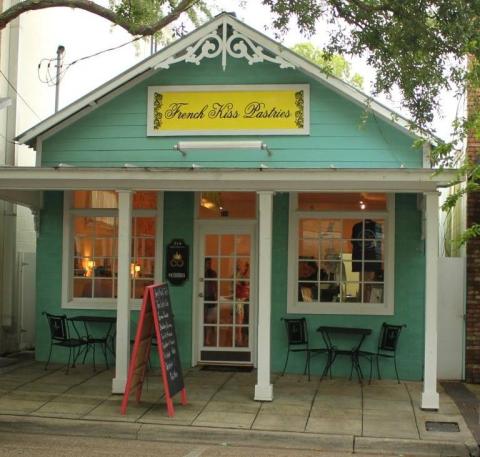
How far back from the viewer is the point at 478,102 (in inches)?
350

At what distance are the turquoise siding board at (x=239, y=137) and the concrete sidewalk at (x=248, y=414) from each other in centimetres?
313

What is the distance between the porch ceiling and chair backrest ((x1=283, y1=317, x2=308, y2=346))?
234cm

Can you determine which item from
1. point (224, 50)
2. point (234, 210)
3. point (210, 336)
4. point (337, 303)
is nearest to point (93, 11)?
point (224, 50)

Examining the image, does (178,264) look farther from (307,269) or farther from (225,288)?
(307,269)

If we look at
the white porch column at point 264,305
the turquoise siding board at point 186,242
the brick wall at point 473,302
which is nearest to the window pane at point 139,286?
the turquoise siding board at point 186,242

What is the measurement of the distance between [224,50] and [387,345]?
15.4 ft

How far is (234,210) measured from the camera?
10703 millimetres

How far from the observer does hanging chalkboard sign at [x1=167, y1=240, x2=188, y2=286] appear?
10539mm

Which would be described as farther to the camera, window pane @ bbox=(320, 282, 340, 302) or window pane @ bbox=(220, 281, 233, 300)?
window pane @ bbox=(220, 281, 233, 300)

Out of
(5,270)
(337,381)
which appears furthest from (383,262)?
(5,270)

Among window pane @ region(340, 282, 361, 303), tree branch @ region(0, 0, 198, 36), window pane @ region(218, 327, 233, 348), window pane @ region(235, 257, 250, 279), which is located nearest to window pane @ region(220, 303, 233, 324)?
window pane @ region(218, 327, 233, 348)

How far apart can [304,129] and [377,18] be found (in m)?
1.87

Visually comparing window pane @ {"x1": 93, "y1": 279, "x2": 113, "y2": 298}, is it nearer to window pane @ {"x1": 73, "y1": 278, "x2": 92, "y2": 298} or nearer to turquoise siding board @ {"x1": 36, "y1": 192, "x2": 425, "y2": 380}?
window pane @ {"x1": 73, "y1": 278, "x2": 92, "y2": 298}

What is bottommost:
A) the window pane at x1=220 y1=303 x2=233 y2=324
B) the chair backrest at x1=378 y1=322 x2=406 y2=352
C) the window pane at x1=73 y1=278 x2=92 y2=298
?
the chair backrest at x1=378 y1=322 x2=406 y2=352
